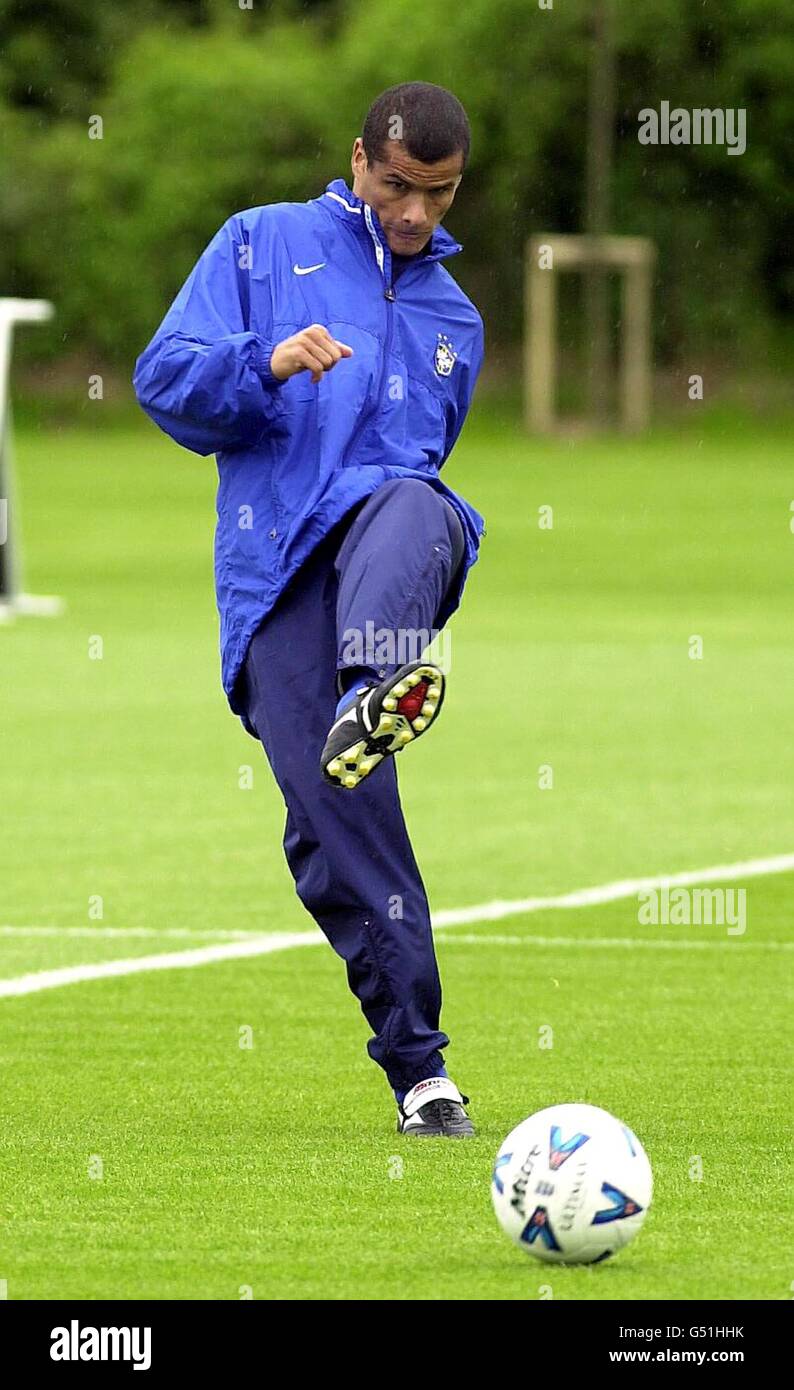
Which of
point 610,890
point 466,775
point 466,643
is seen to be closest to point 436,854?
point 610,890

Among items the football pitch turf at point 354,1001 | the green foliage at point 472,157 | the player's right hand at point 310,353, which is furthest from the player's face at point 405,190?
the green foliage at point 472,157

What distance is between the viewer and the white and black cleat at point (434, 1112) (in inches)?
273

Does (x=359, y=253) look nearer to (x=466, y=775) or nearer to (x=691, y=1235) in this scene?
(x=691, y=1235)

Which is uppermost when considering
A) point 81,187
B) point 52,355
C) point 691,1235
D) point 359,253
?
point 81,187

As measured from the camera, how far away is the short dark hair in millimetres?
6695

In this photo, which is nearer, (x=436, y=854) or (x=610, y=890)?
(x=610, y=890)

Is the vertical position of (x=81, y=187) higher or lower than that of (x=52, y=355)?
higher

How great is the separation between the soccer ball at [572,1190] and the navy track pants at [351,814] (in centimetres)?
125

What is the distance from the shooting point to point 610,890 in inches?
464

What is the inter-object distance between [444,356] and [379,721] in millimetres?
1142

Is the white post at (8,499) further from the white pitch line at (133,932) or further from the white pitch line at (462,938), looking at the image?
the white pitch line at (133,932)

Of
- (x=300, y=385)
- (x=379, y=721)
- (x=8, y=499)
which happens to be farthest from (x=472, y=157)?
(x=379, y=721)

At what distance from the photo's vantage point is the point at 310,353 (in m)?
6.52

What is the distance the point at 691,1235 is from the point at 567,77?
59966 millimetres
